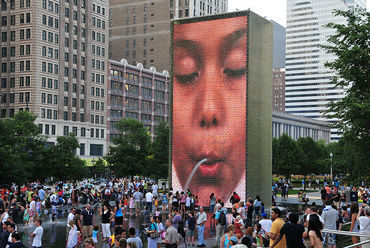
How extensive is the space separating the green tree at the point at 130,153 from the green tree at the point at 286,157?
24.2 meters

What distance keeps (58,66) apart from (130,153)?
32.8 m

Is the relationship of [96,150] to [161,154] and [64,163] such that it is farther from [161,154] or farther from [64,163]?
[64,163]

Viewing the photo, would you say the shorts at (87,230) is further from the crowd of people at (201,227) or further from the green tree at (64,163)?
the green tree at (64,163)

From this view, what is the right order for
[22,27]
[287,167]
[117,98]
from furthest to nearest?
[117,98] → [22,27] → [287,167]

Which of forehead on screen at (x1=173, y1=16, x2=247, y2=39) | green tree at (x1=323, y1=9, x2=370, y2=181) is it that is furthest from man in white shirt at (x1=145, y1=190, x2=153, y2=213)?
forehead on screen at (x1=173, y1=16, x2=247, y2=39)

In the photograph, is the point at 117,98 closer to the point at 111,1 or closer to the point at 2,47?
the point at 2,47

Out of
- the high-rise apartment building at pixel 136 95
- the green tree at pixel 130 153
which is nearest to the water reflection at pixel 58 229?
the green tree at pixel 130 153

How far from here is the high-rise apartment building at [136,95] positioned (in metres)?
108

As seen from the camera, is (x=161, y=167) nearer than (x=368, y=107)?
No

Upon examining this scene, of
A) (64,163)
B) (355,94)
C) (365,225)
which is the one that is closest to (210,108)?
(355,94)

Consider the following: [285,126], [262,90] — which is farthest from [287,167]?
[285,126]

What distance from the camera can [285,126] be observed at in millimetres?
184375

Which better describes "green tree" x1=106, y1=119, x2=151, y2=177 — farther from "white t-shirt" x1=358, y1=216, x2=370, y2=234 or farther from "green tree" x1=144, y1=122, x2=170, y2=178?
"white t-shirt" x1=358, y1=216, x2=370, y2=234

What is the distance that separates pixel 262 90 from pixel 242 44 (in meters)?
4.22
